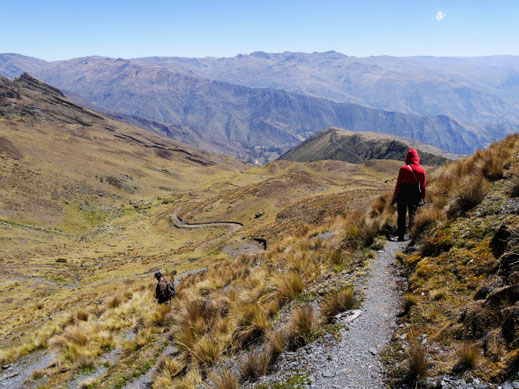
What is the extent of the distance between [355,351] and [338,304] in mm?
1419

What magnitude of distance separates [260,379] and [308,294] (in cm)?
285

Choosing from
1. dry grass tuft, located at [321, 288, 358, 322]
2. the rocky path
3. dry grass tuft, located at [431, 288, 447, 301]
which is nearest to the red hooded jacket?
the rocky path

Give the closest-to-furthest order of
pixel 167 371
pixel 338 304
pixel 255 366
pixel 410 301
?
pixel 255 366 < pixel 410 301 < pixel 338 304 < pixel 167 371

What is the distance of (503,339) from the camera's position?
3.77 m

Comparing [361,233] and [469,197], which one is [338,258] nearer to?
[361,233]

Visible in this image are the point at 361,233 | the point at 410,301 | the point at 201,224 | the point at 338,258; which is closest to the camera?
the point at 410,301

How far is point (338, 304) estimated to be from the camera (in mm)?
6422

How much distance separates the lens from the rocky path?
178 inches

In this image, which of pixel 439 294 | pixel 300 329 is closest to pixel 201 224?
pixel 300 329

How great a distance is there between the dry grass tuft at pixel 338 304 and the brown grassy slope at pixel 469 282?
117 centimetres

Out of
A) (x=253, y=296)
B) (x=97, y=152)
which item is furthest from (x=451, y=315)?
(x=97, y=152)

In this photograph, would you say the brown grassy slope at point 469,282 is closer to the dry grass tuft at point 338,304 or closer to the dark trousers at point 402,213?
the dark trousers at point 402,213

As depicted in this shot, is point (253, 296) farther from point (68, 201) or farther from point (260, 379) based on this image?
point (68, 201)

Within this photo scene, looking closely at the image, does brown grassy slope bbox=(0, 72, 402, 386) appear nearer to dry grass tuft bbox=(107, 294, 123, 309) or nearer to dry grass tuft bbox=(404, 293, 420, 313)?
dry grass tuft bbox=(107, 294, 123, 309)
